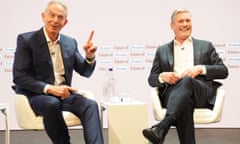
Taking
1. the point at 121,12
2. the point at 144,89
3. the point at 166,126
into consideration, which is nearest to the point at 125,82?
the point at 144,89

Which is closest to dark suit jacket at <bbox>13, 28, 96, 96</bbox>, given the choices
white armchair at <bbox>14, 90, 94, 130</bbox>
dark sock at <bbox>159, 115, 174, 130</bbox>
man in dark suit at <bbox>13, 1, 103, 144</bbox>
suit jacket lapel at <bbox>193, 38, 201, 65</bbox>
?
man in dark suit at <bbox>13, 1, 103, 144</bbox>

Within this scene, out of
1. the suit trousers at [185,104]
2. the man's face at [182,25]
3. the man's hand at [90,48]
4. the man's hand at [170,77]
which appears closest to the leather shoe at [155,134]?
the suit trousers at [185,104]

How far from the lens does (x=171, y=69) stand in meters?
3.30

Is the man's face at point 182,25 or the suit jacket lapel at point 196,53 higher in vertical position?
the man's face at point 182,25

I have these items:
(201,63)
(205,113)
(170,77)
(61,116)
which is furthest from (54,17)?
(205,113)

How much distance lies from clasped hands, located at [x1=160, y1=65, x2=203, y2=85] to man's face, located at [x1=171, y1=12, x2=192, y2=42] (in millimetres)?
358

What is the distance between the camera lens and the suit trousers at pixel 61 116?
2.72 meters

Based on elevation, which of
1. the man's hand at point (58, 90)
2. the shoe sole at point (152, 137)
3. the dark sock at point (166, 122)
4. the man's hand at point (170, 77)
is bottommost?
the shoe sole at point (152, 137)

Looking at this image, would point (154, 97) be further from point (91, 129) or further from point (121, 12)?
point (121, 12)

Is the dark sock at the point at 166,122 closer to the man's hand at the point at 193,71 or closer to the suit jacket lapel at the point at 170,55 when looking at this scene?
the man's hand at the point at 193,71

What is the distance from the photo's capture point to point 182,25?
3.27 m

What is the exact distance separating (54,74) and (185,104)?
1054 millimetres

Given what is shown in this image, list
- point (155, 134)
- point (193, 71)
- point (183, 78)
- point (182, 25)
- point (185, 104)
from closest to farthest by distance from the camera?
point (155, 134) → point (185, 104) → point (183, 78) → point (193, 71) → point (182, 25)

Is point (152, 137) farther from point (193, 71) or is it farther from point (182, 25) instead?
point (182, 25)
